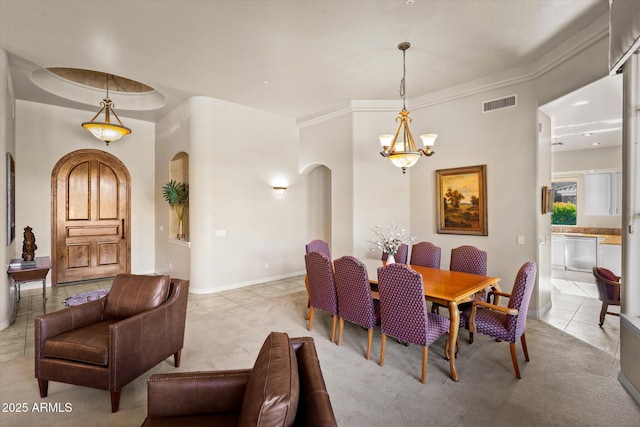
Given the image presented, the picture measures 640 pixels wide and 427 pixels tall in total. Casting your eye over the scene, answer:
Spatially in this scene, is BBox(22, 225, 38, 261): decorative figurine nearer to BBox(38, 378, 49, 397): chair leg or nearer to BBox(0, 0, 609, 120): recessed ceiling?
BBox(0, 0, 609, 120): recessed ceiling

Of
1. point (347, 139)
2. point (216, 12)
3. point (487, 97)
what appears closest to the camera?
point (216, 12)

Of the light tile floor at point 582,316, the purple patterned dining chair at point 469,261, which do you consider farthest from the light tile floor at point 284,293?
the purple patterned dining chair at point 469,261

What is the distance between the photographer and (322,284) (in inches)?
141

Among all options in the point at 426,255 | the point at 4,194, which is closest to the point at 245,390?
the point at 426,255

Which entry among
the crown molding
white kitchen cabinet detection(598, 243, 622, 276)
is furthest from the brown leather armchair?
white kitchen cabinet detection(598, 243, 622, 276)

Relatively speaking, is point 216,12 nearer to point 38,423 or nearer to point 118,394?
point 118,394

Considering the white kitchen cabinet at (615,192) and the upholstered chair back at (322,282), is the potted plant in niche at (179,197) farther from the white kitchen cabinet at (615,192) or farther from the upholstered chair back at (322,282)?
the white kitchen cabinet at (615,192)

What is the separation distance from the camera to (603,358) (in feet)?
10.3

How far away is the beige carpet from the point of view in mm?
2270

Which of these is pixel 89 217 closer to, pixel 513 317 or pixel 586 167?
pixel 513 317

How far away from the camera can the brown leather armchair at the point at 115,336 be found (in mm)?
2311

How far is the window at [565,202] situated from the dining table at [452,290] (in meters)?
6.23

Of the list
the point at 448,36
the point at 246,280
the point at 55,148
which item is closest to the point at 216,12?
the point at 448,36

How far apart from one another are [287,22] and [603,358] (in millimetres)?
4714
